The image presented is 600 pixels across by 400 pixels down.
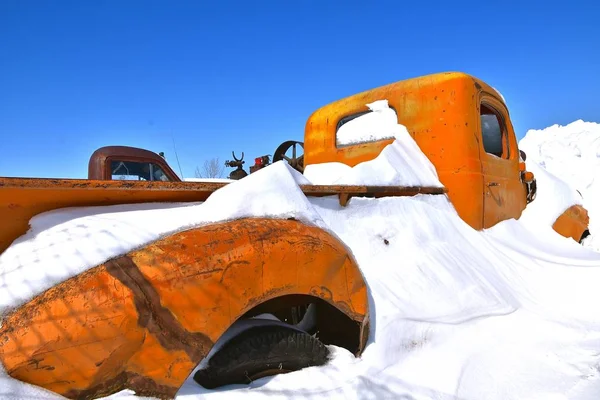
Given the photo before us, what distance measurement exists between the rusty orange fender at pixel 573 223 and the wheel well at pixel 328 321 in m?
3.47

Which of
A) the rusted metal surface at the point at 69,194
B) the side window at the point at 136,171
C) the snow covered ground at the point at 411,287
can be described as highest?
the side window at the point at 136,171

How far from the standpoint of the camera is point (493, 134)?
4438 millimetres

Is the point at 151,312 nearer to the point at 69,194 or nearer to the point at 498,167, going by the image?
the point at 69,194

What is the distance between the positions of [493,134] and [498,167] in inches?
31.9

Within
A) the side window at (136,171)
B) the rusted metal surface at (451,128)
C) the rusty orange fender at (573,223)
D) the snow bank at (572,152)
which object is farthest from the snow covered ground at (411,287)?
the snow bank at (572,152)

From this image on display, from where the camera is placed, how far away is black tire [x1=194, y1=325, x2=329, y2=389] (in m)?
1.45

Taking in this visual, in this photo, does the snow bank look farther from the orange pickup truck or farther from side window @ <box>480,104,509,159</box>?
the orange pickup truck

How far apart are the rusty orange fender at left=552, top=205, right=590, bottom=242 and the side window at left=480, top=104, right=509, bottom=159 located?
99cm

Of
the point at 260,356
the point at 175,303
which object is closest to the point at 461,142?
the point at 260,356

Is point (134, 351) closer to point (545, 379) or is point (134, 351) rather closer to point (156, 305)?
point (156, 305)

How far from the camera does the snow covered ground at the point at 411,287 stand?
1.35 m

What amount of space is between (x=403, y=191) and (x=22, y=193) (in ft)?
7.57

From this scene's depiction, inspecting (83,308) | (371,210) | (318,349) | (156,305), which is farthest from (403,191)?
(83,308)

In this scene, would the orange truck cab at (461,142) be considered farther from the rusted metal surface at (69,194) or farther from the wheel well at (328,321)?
the rusted metal surface at (69,194)
